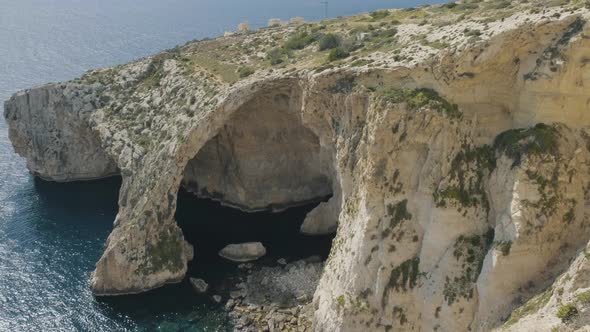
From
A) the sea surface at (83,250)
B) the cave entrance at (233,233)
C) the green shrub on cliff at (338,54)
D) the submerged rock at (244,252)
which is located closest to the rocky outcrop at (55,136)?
the sea surface at (83,250)

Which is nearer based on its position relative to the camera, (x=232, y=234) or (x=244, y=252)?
(x=244, y=252)

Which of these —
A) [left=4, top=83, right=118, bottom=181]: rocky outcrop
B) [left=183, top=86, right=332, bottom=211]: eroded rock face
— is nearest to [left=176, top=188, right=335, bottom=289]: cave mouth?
[left=183, top=86, right=332, bottom=211]: eroded rock face

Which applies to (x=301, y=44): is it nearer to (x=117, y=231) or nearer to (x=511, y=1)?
(x=511, y=1)

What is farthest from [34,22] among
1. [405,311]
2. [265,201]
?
[405,311]

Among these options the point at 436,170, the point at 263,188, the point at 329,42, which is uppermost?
the point at 329,42

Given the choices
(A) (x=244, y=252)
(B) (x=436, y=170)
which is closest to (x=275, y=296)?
(A) (x=244, y=252)

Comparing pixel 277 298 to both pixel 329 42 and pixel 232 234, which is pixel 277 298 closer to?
pixel 232 234

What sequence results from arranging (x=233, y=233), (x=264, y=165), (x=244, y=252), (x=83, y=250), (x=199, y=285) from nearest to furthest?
(x=199, y=285) < (x=244, y=252) < (x=83, y=250) < (x=233, y=233) < (x=264, y=165)
